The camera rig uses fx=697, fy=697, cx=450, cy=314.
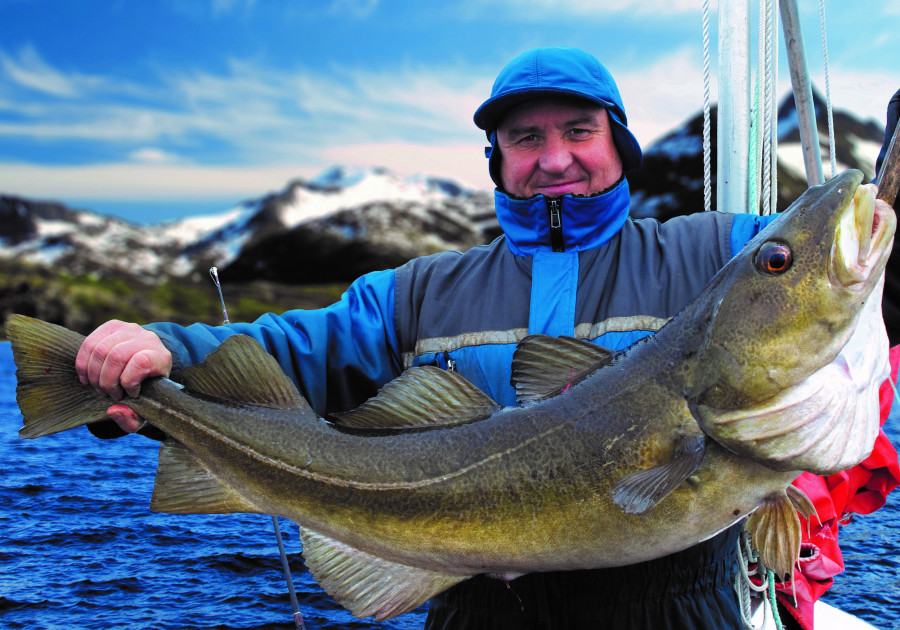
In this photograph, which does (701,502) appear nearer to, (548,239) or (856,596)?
(548,239)

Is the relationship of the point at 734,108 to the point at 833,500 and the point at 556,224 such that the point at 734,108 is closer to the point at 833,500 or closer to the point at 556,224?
the point at 556,224

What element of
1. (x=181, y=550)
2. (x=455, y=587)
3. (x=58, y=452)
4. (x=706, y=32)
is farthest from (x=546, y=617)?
(x=58, y=452)

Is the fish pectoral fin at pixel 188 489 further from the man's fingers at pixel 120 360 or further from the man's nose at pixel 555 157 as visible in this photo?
the man's nose at pixel 555 157

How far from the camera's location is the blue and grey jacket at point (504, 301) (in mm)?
3217

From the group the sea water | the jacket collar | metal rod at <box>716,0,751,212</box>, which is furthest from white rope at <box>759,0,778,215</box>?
the sea water

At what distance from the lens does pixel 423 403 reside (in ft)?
9.04

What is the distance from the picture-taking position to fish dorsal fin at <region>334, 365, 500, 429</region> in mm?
2693

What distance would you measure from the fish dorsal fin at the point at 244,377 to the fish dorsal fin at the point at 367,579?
1.82ft

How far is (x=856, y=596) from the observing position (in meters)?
7.35

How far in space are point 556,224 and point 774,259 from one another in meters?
1.32

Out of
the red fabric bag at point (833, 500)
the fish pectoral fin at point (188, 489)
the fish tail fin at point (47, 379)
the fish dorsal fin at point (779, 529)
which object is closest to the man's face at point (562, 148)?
the fish dorsal fin at point (779, 529)

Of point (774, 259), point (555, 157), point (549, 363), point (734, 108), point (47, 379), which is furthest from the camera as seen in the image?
point (734, 108)

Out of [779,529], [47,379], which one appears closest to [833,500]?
[779,529]

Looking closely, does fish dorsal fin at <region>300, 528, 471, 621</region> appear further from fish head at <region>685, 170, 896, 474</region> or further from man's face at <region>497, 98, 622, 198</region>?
man's face at <region>497, 98, 622, 198</region>
